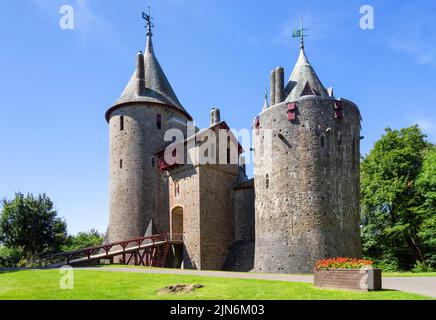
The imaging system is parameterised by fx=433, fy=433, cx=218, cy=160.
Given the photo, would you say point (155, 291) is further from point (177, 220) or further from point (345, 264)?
point (177, 220)

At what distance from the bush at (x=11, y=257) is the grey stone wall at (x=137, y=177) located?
9590mm

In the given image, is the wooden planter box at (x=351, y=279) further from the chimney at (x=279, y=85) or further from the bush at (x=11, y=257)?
the bush at (x=11, y=257)

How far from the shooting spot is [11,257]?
39.6m

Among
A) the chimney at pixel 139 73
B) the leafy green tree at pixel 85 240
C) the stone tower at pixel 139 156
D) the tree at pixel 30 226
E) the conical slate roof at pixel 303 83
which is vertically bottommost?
the leafy green tree at pixel 85 240

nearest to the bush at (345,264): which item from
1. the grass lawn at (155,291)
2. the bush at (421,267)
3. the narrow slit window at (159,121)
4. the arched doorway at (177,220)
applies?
the grass lawn at (155,291)

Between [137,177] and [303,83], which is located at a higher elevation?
[303,83]

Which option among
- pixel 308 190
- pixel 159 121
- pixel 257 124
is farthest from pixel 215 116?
pixel 308 190

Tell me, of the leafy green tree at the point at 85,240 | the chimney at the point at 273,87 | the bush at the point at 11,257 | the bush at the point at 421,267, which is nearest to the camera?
the chimney at the point at 273,87

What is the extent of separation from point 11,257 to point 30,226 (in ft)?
11.8

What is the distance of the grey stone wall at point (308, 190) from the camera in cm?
2730

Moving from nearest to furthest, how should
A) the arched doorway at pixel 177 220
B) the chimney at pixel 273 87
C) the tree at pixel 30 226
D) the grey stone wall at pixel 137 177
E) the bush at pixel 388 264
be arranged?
the chimney at pixel 273 87, the arched doorway at pixel 177 220, the bush at pixel 388 264, the grey stone wall at pixel 137 177, the tree at pixel 30 226

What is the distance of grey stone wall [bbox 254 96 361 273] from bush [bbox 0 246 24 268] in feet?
76.9
